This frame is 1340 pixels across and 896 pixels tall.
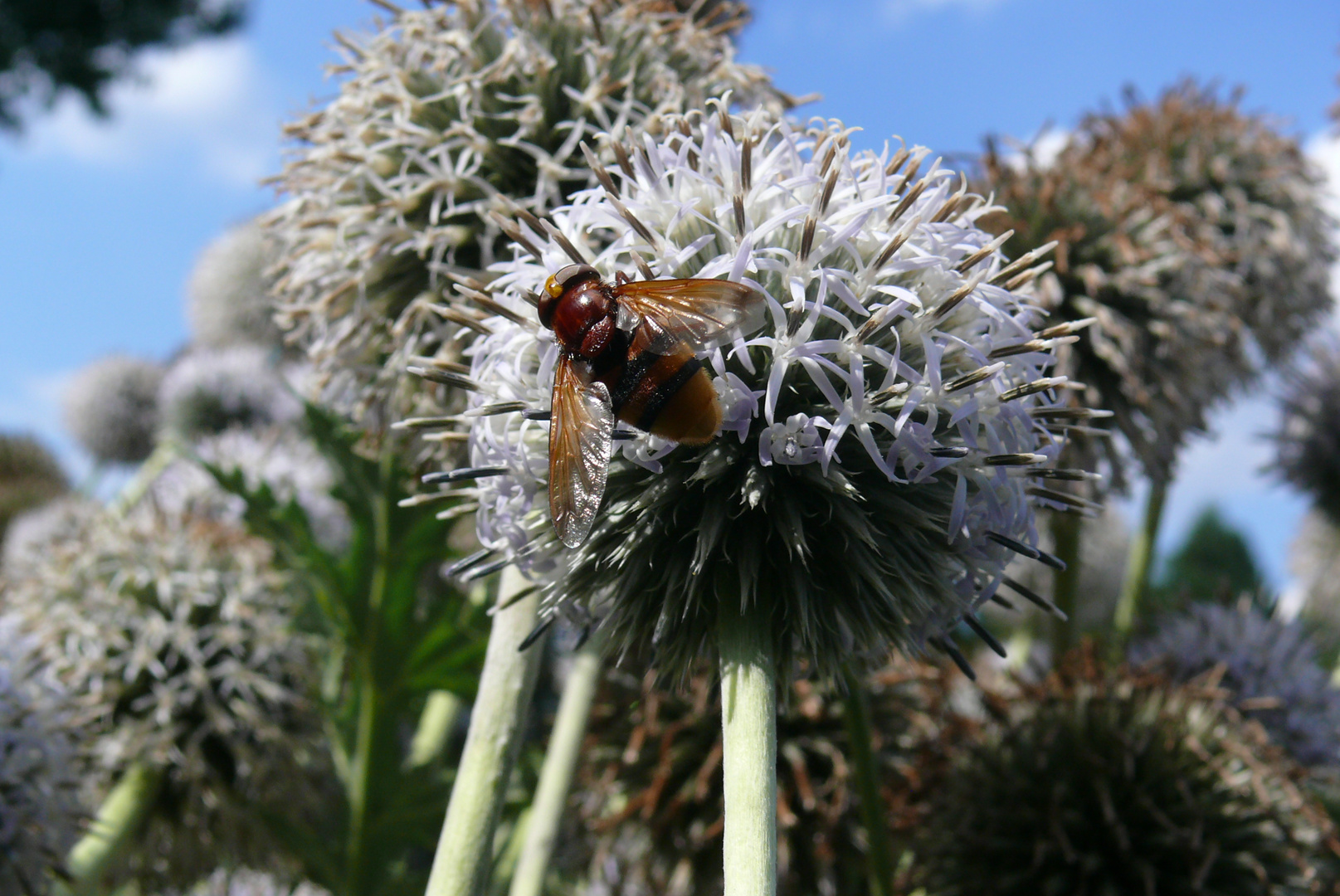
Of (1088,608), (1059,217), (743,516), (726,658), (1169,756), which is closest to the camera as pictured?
(726,658)

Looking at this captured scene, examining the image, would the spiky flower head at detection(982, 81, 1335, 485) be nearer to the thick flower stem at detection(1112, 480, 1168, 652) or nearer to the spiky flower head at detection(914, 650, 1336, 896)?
the thick flower stem at detection(1112, 480, 1168, 652)

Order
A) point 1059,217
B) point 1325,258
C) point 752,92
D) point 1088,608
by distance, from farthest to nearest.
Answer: point 1088,608
point 1325,258
point 1059,217
point 752,92

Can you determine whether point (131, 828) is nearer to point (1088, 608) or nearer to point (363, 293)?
point (363, 293)

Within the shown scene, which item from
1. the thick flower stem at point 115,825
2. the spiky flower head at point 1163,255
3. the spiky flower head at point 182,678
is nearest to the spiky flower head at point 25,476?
the spiky flower head at point 182,678

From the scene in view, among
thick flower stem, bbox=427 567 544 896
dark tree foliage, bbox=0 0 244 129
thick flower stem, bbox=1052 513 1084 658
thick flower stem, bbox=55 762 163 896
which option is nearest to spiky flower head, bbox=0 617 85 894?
thick flower stem, bbox=55 762 163 896

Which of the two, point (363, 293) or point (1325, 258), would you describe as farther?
point (1325, 258)

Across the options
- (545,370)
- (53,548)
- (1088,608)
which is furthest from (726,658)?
(1088,608)

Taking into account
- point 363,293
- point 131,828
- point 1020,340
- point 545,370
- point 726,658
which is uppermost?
point 363,293
